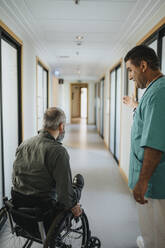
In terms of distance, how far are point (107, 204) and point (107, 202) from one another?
0.19 ft

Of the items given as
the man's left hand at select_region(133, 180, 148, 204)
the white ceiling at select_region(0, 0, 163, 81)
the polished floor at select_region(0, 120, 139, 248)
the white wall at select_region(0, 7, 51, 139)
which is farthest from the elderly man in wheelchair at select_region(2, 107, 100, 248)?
the white wall at select_region(0, 7, 51, 139)

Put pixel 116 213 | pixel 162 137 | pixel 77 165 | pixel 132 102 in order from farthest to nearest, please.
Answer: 1. pixel 77 165
2. pixel 116 213
3. pixel 132 102
4. pixel 162 137

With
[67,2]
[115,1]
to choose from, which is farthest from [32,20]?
[115,1]

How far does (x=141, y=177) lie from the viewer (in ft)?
4.12

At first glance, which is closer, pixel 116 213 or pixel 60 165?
pixel 60 165

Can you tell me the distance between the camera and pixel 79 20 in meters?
3.04

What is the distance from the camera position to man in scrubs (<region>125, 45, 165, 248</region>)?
123 centimetres

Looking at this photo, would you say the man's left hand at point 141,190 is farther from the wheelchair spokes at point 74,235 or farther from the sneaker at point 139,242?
the sneaker at point 139,242

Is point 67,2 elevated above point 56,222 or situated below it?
above

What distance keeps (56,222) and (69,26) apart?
282cm

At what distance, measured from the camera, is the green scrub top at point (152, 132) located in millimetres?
1224

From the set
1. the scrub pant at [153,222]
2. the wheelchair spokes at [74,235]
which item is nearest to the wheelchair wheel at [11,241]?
the wheelchair spokes at [74,235]

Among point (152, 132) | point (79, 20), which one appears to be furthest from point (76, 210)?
point (79, 20)

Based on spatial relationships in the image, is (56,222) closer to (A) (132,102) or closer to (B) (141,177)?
(B) (141,177)
